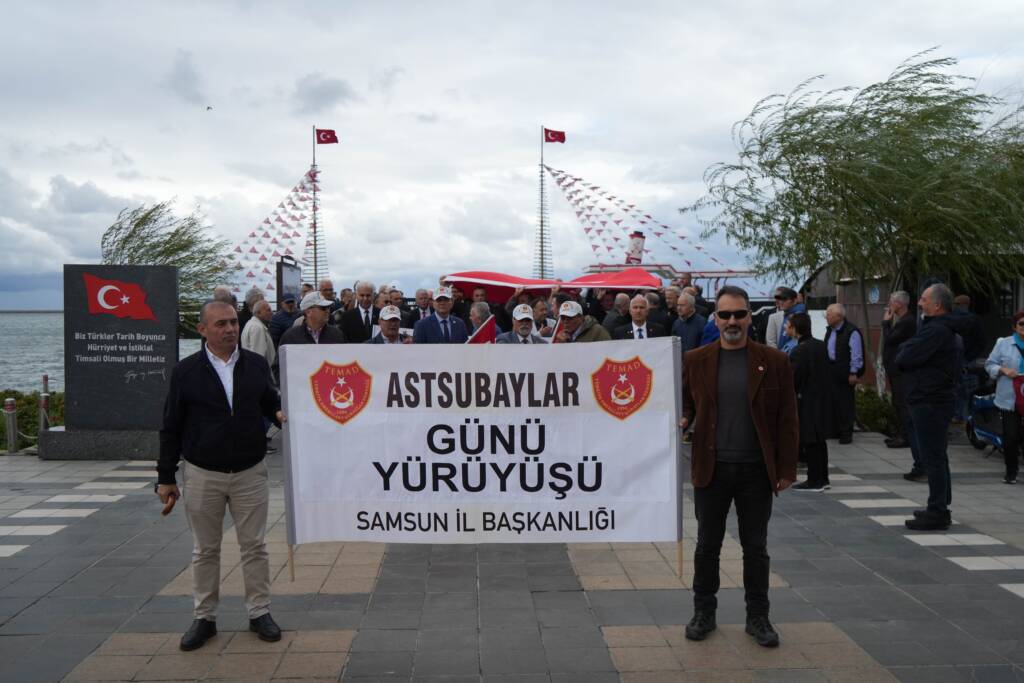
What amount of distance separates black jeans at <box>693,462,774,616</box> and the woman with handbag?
6459 mm

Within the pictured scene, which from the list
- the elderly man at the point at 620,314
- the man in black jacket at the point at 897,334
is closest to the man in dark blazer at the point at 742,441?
the man in black jacket at the point at 897,334

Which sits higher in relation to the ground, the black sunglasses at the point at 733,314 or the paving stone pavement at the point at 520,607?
the black sunglasses at the point at 733,314

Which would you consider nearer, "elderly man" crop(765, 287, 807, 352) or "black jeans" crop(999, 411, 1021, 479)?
"black jeans" crop(999, 411, 1021, 479)

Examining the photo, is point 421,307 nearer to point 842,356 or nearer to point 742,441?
point 842,356

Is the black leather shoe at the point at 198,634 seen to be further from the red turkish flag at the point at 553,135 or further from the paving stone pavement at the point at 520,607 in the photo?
the red turkish flag at the point at 553,135

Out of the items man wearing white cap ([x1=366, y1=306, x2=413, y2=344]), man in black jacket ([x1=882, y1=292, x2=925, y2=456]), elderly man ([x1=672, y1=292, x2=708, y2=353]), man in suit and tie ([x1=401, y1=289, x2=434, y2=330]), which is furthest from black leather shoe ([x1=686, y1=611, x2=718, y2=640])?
man in suit and tie ([x1=401, y1=289, x2=434, y2=330])

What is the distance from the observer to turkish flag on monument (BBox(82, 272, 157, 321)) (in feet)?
40.3

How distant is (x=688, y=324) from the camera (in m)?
12.7

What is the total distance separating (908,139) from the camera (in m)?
15.6

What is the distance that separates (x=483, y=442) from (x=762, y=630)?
2068 mm

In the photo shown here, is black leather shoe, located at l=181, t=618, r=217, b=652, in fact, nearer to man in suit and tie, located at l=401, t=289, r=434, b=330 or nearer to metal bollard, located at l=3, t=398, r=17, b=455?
man in suit and tie, located at l=401, t=289, r=434, b=330

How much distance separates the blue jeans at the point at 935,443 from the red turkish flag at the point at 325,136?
77.2 feet

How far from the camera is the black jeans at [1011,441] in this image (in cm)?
1056

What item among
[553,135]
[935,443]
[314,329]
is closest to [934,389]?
[935,443]
